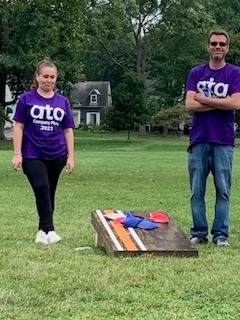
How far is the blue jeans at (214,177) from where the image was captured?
7203mm

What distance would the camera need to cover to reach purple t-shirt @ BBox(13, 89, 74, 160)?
278 inches

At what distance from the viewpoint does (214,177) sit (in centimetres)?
728

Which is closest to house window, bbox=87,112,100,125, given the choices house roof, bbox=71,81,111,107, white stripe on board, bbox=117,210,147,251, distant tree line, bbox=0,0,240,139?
house roof, bbox=71,81,111,107

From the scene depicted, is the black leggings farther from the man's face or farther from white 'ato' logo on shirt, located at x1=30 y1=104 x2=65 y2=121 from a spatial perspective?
the man's face

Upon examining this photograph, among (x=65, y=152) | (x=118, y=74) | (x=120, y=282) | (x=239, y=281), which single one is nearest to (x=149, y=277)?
(x=120, y=282)

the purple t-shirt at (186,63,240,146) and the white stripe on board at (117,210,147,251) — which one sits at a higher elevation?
the purple t-shirt at (186,63,240,146)

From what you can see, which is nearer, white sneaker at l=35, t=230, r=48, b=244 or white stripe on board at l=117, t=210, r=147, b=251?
white stripe on board at l=117, t=210, r=147, b=251

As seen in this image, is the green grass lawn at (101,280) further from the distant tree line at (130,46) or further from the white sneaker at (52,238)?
the distant tree line at (130,46)

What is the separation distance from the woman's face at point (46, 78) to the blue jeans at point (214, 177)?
1750 mm

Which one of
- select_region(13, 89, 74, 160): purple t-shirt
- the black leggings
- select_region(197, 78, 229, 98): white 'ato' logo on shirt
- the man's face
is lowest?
the black leggings

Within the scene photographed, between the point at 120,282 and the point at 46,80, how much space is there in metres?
2.82

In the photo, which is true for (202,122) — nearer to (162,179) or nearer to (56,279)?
(56,279)

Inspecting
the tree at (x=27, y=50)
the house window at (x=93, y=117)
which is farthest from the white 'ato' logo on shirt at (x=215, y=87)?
the house window at (x=93, y=117)

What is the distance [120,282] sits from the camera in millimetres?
5094
